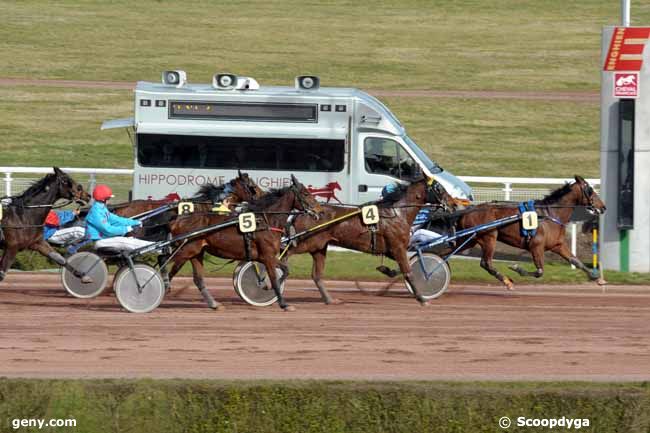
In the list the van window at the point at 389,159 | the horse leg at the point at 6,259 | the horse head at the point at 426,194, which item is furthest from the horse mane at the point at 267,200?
the van window at the point at 389,159

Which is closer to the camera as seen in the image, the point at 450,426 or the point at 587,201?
the point at 450,426

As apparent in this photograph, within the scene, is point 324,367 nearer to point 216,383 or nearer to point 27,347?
point 216,383

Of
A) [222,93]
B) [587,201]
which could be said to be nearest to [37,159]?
[222,93]

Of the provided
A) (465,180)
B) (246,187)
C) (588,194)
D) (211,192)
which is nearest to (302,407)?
(246,187)

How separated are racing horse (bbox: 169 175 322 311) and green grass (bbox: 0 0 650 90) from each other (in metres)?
21.7

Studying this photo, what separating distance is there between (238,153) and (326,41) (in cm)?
2341

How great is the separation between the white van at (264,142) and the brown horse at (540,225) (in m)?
2.99

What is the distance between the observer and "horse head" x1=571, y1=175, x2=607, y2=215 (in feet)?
47.2

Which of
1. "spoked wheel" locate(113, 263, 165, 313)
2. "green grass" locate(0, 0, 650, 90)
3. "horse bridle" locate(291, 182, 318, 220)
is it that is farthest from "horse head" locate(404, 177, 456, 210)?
"green grass" locate(0, 0, 650, 90)

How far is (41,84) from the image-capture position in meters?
35.0

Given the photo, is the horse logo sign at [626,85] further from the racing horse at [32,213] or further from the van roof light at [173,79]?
the racing horse at [32,213]

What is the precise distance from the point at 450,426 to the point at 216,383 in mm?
1589

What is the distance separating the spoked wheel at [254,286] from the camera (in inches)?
522

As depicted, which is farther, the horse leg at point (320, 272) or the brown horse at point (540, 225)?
the brown horse at point (540, 225)
